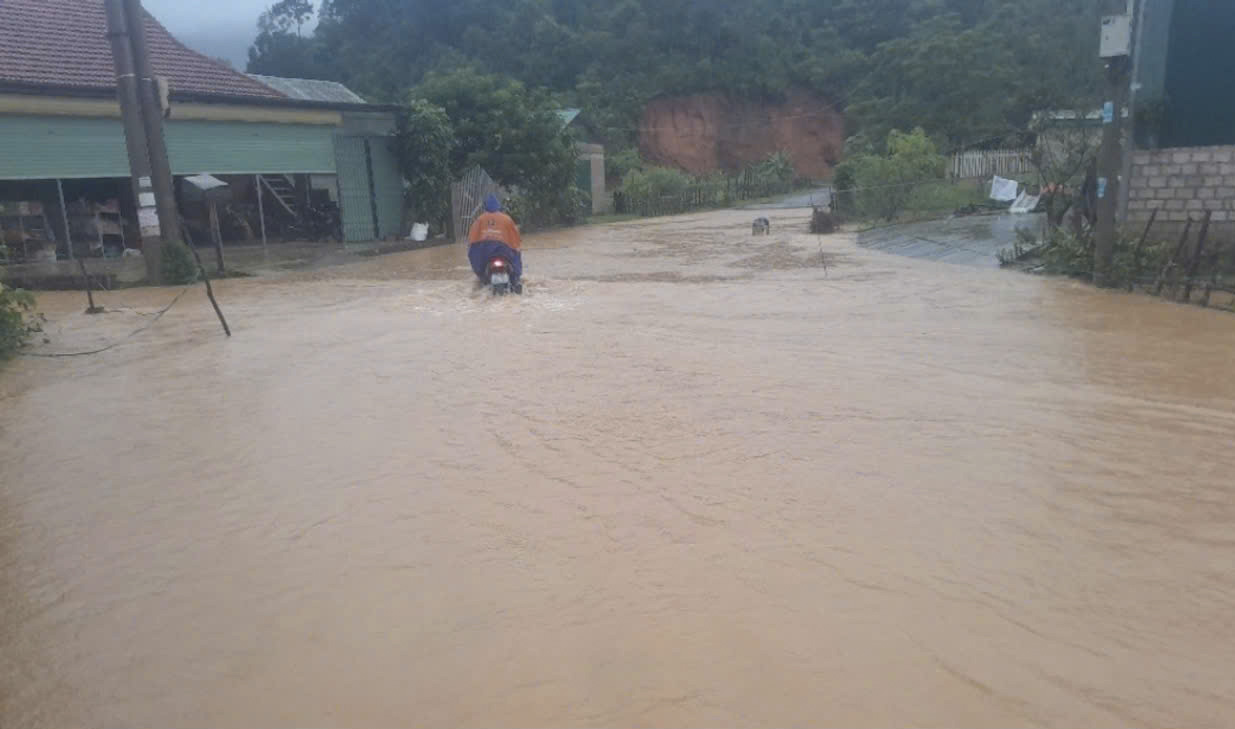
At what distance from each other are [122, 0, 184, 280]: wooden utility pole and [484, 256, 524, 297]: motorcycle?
244 inches

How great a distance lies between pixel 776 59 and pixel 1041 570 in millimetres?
56583

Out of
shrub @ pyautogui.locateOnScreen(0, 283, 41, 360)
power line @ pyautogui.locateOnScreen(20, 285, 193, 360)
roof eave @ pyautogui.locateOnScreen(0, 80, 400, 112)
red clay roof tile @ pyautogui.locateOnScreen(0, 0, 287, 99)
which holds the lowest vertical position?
power line @ pyautogui.locateOnScreen(20, 285, 193, 360)

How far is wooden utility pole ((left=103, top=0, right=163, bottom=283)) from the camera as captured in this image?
14.1 metres

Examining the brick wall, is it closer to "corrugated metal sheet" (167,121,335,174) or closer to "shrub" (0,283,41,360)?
"shrub" (0,283,41,360)

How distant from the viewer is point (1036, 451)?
19.3 ft

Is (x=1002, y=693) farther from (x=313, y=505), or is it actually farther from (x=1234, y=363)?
(x=1234, y=363)

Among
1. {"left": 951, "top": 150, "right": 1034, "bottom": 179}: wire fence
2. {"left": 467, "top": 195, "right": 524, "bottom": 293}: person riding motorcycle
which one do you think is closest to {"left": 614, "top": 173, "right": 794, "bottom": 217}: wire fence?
{"left": 951, "top": 150, "right": 1034, "bottom": 179}: wire fence

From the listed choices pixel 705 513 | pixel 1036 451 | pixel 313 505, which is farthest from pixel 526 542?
pixel 1036 451

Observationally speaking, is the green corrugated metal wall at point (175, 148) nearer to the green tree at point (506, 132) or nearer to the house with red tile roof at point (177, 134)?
the house with red tile roof at point (177, 134)

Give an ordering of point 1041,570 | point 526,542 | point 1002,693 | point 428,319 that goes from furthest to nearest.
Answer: point 428,319 < point 526,542 < point 1041,570 < point 1002,693

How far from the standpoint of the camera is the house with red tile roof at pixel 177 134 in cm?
1659

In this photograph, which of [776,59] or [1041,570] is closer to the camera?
[1041,570]

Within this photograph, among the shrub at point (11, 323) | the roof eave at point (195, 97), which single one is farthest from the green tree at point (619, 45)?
the shrub at point (11, 323)

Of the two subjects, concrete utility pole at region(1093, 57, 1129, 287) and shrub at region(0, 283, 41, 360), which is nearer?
shrub at region(0, 283, 41, 360)
